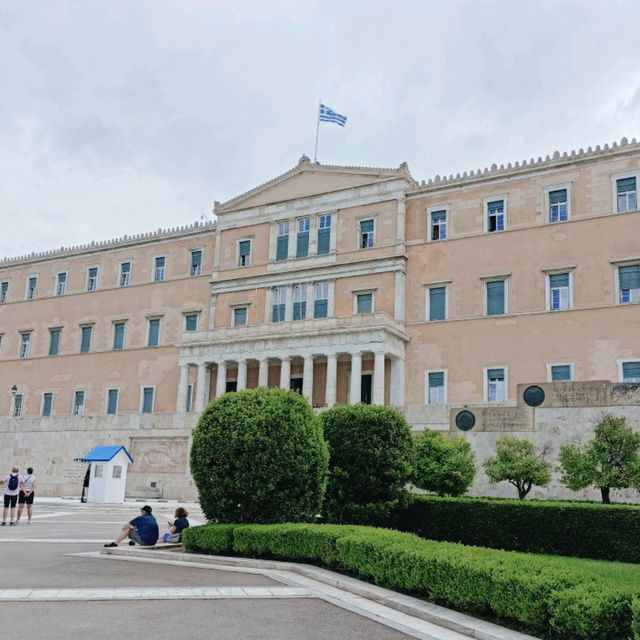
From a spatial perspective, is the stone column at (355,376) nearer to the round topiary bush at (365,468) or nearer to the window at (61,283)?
the round topiary bush at (365,468)

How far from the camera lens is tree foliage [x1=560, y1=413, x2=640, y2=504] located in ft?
55.4

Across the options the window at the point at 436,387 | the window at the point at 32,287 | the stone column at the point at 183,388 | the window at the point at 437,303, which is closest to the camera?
the window at the point at 436,387

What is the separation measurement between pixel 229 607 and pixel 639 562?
333 inches

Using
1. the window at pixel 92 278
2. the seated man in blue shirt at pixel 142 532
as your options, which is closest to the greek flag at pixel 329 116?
the window at pixel 92 278

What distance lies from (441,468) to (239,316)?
26.0 meters

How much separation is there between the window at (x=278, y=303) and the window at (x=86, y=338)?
14.8 metres

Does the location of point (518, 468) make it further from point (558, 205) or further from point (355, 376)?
point (558, 205)

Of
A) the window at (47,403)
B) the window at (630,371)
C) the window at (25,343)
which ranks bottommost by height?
the window at (47,403)

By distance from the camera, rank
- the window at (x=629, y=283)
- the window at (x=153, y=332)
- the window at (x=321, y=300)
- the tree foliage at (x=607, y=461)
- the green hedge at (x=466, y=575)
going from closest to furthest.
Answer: the green hedge at (x=466, y=575) < the tree foliage at (x=607, y=461) < the window at (x=629, y=283) < the window at (x=321, y=300) < the window at (x=153, y=332)

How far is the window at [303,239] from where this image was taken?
136 ft

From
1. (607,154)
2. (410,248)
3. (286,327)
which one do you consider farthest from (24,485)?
(607,154)

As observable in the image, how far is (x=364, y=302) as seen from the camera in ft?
128

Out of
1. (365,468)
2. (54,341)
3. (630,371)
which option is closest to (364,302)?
(630,371)

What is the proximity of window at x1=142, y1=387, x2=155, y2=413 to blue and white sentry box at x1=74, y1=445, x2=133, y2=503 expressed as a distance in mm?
15715
